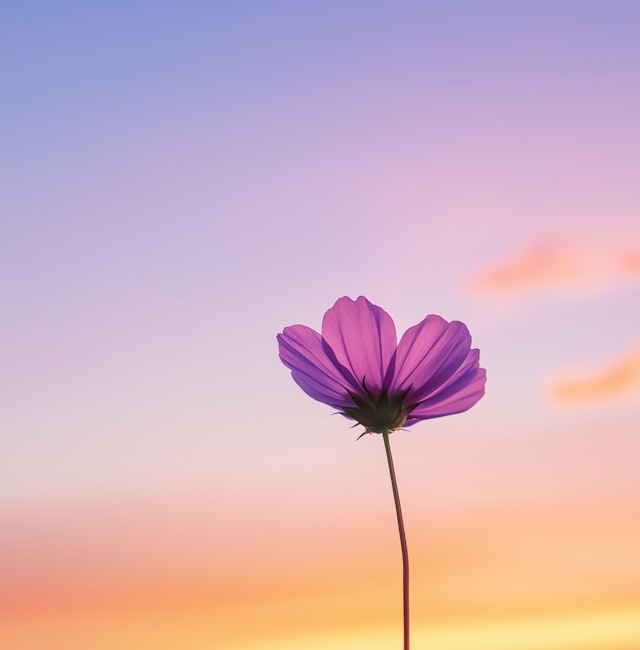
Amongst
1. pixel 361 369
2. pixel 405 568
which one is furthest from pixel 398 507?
pixel 361 369

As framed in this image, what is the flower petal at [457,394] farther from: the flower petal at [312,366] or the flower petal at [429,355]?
the flower petal at [312,366]

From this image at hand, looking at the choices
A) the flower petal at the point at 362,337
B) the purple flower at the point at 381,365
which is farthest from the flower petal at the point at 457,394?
the flower petal at the point at 362,337

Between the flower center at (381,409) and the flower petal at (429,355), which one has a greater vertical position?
the flower petal at (429,355)

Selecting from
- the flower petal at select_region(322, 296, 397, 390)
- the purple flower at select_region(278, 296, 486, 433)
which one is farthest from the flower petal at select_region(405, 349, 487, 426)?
the flower petal at select_region(322, 296, 397, 390)

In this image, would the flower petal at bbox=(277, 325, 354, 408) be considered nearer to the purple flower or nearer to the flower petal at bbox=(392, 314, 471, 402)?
the purple flower

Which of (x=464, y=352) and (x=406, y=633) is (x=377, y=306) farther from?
(x=406, y=633)

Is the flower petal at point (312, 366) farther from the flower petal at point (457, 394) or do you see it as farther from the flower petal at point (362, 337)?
the flower petal at point (457, 394)
